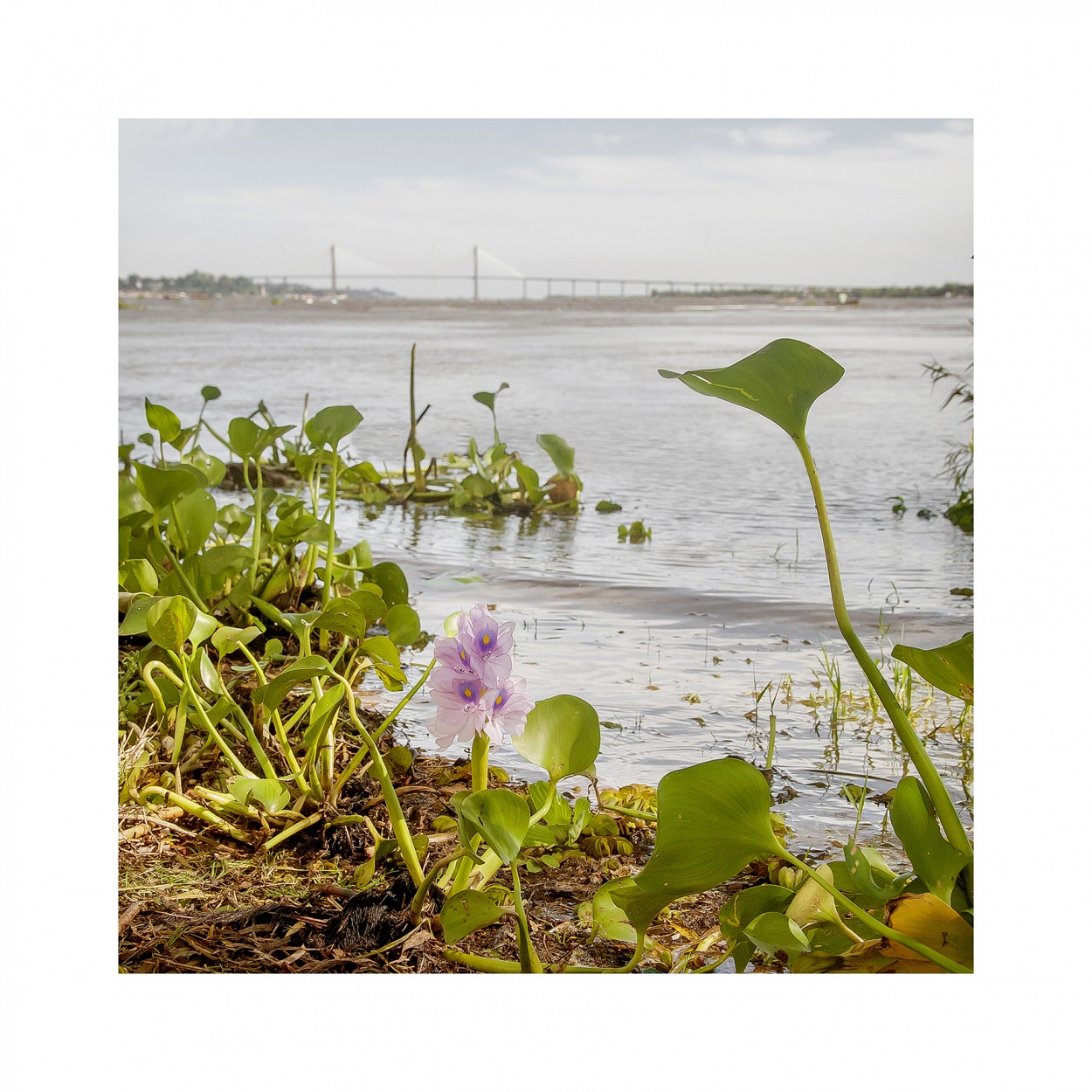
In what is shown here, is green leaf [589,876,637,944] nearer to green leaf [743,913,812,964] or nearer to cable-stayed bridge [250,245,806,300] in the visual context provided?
green leaf [743,913,812,964]

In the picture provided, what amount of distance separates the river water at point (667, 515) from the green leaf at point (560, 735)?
0.35 meters

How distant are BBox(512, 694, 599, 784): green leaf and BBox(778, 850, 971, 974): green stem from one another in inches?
7.0

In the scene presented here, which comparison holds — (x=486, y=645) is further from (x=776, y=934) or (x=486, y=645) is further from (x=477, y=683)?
(x=776, y=934)

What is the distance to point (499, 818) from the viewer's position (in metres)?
0.65

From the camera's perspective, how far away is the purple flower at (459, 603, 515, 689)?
697mm

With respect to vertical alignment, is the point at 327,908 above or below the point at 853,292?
below

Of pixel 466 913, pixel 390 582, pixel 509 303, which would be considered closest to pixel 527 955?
pixel 466 913

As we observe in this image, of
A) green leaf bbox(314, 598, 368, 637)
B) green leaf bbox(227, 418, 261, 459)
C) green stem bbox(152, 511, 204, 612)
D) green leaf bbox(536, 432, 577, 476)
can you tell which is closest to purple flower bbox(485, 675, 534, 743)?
green leaf bbox(314, 598, 368, 637)

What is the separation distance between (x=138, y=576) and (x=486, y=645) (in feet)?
2.04

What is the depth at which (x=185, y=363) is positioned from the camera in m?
4.51

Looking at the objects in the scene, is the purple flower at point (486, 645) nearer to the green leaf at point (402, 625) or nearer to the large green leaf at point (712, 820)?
the large green leaf at point (712, 820)
